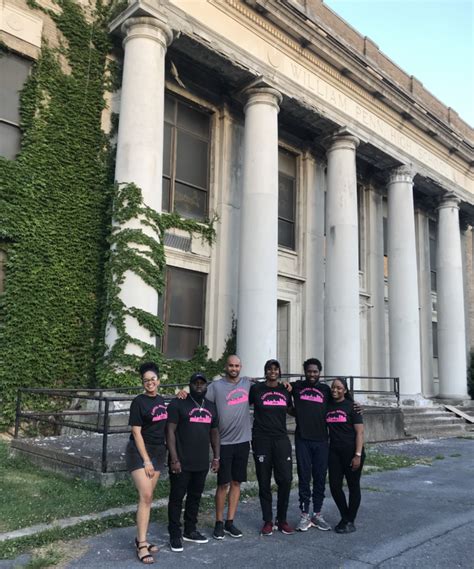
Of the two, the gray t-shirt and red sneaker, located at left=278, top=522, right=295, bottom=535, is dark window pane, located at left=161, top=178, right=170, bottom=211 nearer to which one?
the gray t-shirt

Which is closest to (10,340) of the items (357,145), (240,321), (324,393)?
(240,321)

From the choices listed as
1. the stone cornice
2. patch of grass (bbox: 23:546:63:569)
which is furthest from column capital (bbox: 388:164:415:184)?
patch of grass (bbox: 23:546:63:569)

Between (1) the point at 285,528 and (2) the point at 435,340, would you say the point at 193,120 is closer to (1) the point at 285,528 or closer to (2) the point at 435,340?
(1) the point at 285,528

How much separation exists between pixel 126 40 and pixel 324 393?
10.2 m

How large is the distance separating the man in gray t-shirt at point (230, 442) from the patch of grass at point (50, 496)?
1.55m

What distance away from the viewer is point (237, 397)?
5887mm

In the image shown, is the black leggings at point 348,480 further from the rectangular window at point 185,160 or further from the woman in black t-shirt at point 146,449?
the rectangular window at point 185,160

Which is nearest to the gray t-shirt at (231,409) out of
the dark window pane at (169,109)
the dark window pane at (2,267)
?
the dark window pane at (2,267)

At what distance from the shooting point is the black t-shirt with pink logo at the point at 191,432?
17.5 feet

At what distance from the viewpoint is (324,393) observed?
6297 mm

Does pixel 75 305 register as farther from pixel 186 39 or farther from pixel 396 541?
pixel 396 541

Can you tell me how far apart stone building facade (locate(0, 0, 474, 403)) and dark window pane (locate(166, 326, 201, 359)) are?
0.05 m

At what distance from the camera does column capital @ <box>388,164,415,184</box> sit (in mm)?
20078

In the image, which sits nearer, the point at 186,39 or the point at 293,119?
the point at 186,39
